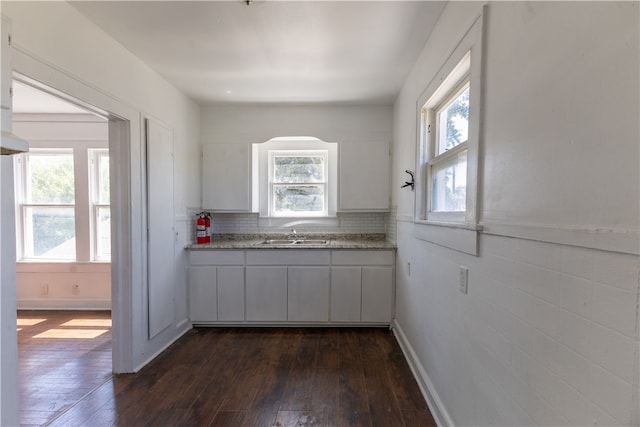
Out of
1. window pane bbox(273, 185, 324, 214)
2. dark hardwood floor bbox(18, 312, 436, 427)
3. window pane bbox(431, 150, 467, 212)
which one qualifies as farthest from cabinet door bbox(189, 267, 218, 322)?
window pane bbox(431, 150, 467, 212)

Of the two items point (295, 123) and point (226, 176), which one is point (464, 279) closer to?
point (295, 123)

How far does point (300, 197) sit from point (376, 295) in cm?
155

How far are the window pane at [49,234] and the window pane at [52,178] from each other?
0.17 m

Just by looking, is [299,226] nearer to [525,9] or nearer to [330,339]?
[330,339]

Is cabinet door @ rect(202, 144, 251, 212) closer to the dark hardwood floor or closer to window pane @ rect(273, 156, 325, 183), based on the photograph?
window pane @ rect(273, 156, 325, 183)

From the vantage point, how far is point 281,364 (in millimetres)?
2418

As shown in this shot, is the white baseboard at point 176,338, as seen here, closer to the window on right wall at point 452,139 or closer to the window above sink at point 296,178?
the window above sink at point 296,178

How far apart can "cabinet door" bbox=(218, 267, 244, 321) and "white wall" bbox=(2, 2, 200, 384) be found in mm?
385

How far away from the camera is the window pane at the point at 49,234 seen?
367 centimetres

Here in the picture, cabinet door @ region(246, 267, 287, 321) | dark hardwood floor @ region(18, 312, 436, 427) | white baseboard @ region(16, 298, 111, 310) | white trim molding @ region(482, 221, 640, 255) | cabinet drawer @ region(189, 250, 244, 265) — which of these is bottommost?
dark hardwood floor @ region(18, 312, 436, 427)

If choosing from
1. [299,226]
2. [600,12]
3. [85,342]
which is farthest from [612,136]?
[85,342]

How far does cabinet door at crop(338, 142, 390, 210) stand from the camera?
3.34 metres

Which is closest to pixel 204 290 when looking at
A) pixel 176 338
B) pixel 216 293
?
pixel 216 293

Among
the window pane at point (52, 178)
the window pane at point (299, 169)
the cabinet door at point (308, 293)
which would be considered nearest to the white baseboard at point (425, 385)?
the cabinet door at point (308, 293)
